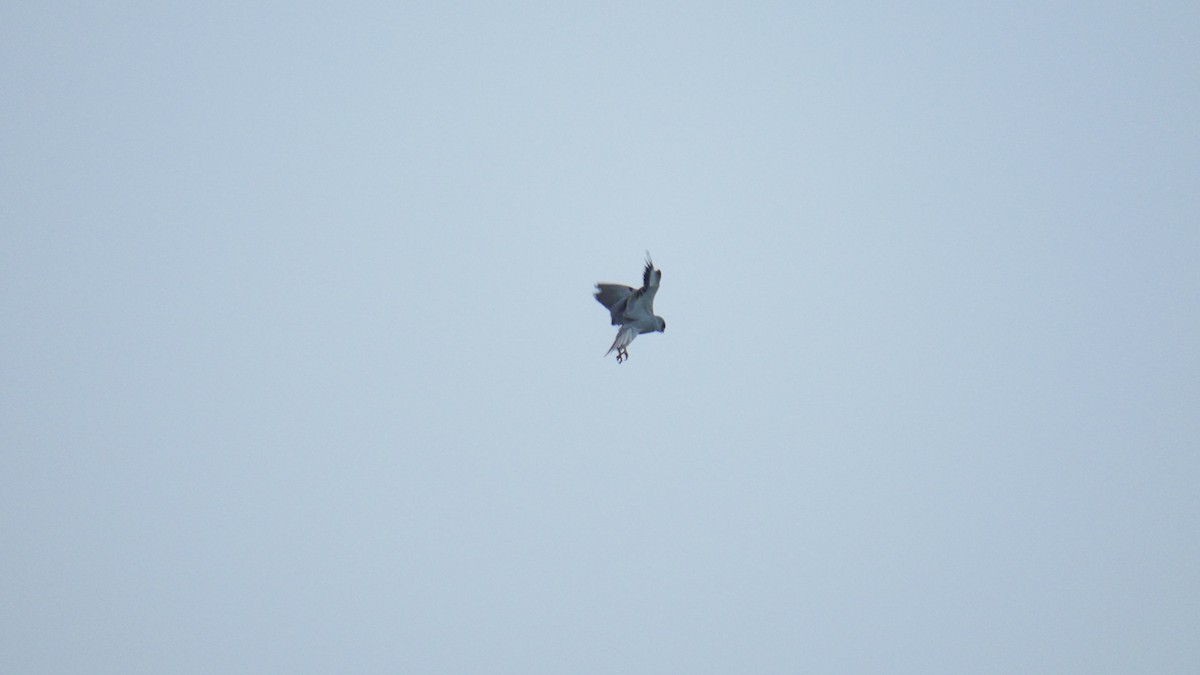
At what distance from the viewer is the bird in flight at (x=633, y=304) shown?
105 feet

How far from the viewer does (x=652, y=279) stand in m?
32.1

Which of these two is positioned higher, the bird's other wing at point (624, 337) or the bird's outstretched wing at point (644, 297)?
the bird's outstretched wing at point (644, 297)

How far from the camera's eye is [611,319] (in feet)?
108

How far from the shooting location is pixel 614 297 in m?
33.1

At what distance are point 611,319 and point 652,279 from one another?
2.28 m

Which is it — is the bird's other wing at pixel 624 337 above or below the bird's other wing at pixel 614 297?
below

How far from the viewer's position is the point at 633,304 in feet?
106

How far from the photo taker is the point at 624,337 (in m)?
31.5

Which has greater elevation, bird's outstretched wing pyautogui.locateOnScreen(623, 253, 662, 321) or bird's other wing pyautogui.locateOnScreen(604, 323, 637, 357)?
bird's outstretched wing pyautogui.locateOnScreen(623, 253, 662, 321)

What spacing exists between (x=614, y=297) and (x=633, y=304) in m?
1.10

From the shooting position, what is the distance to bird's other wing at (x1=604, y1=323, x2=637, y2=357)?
30.6 m

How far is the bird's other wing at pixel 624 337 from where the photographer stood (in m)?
30.6

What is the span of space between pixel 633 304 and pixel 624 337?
4.85ft

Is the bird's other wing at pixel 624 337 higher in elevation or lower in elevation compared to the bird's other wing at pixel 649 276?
lower
